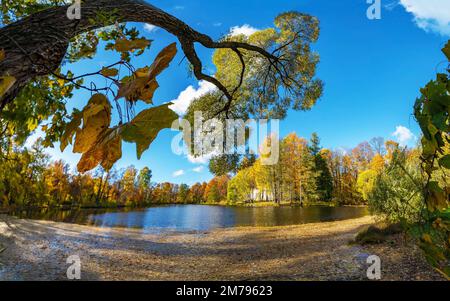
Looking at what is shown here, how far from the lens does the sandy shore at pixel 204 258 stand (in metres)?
5.55

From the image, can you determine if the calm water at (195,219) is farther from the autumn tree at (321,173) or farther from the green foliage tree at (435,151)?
the green foliage tree at (435,151)

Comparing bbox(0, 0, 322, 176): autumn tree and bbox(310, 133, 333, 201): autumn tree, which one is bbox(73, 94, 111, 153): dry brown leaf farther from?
bbox(310, 133, 333, 201): autumn tree

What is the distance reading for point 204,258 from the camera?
820 cm

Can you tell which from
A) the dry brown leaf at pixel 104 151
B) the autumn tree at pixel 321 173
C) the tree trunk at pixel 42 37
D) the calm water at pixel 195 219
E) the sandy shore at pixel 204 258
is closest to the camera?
the dry brown leaf at pixel 104 151

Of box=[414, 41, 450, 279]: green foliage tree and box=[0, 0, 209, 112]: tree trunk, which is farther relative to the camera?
box=[0, 0, 209, 112]: tree trunk

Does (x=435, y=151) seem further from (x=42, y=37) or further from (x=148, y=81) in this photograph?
(x=42, y=37)

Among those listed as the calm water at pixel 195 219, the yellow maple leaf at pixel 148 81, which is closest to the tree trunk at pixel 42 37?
the yellow maple leaf at pixel 148 81

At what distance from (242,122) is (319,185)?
86.4 feet

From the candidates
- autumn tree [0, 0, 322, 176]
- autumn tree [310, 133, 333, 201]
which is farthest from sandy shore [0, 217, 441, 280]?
autumn tree [310, 133, 333, 201]

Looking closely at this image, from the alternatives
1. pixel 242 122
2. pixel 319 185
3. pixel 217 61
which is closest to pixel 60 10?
pixel 242 122

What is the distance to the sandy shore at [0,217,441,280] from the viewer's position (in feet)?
18.2
